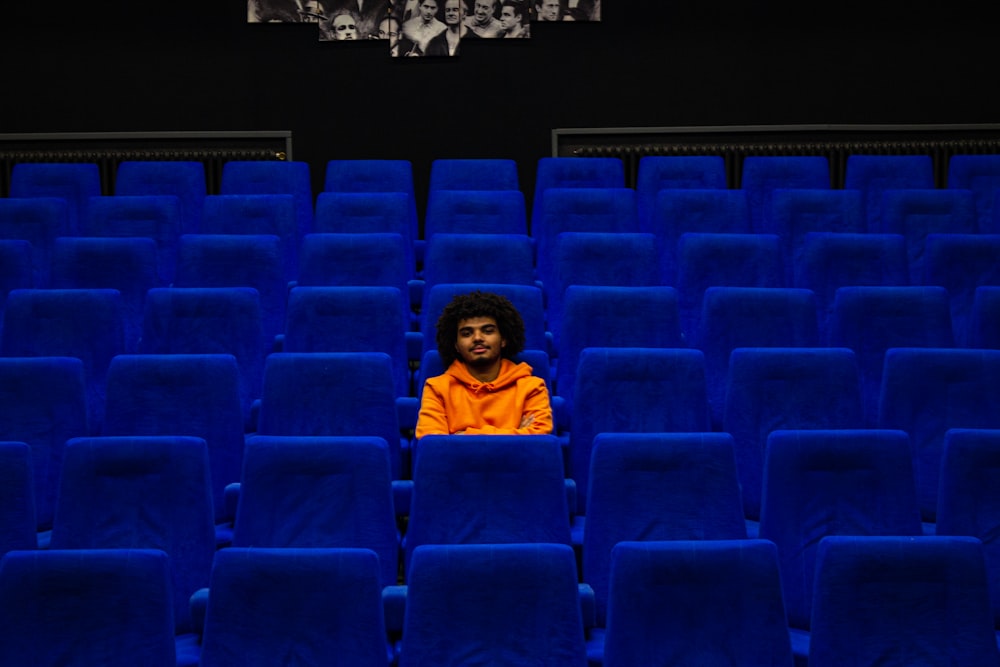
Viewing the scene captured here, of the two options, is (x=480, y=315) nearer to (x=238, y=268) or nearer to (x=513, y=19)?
(x=238, y=268)

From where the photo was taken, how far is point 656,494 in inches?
52.5

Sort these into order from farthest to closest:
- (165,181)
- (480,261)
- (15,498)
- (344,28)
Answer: (344,28) → (165,181) → (480,261) → (15,498)

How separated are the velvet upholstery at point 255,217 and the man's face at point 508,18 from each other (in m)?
1.02

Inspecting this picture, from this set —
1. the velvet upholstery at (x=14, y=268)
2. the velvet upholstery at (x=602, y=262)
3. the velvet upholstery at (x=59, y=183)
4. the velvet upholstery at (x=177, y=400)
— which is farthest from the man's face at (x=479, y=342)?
the velvet upholstery at (x=59, y=183)

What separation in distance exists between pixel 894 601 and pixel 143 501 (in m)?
0.69

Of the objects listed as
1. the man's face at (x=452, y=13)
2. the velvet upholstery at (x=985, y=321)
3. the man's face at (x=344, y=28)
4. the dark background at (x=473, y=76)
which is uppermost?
the man's face at (x=452, y=13)

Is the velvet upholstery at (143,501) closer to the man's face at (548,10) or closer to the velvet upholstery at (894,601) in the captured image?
the velvet upholstery at (894,601)

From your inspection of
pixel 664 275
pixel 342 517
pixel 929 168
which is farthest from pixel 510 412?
pixel 929 168

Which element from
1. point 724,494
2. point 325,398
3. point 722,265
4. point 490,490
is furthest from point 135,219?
point 724,494

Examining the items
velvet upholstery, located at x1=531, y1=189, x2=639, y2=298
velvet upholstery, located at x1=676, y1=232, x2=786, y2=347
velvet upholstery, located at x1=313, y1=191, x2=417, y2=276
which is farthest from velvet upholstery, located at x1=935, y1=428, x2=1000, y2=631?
velvet upholstery, located at x1=313, y1=191, x2=417, y2=276

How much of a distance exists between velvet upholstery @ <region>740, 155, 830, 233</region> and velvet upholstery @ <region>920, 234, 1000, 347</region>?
0.45 meters

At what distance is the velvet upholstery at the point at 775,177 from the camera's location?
8.21ft

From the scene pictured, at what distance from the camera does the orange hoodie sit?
5.17 ft

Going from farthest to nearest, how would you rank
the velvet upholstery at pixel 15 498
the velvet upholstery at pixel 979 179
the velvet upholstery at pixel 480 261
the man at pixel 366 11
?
1. the man at pixel 366 11
2. the velvet upholstery at pixel 979 179
3. the velvet upholstery at pixel 480 261
4. the velvet upholstery at pixel 15 498
